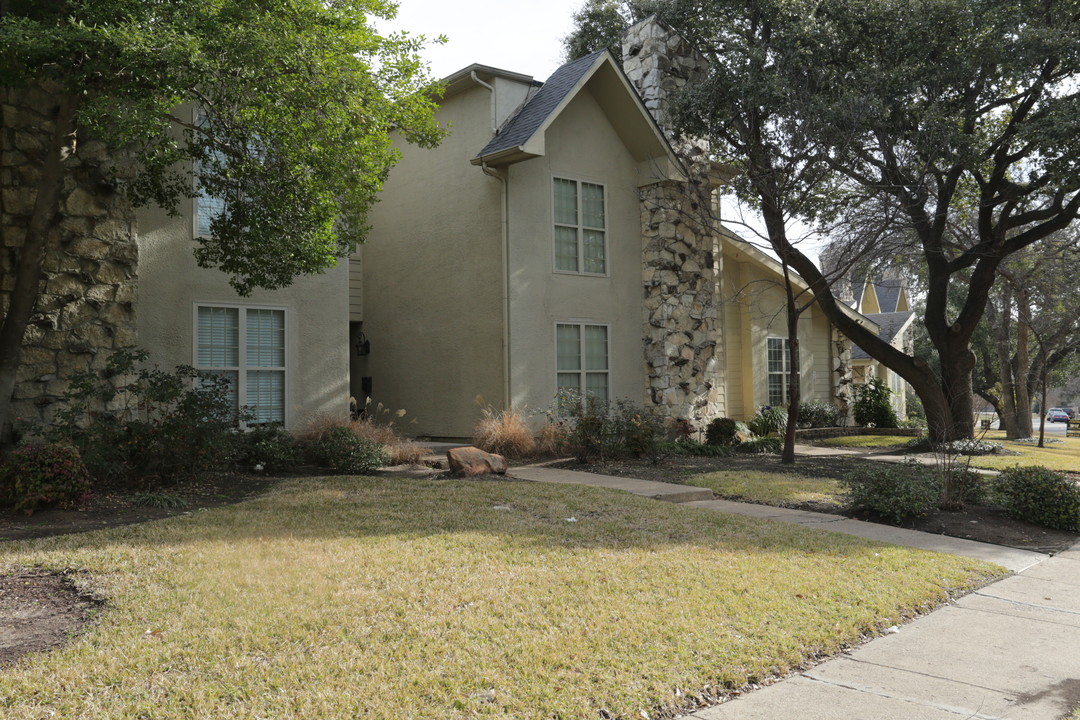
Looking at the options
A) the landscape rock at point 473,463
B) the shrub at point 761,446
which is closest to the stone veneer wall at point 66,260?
the landscape rock at point 473,463

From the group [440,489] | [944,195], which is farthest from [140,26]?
[944,195]

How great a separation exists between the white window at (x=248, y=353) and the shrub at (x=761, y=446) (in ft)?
30.0

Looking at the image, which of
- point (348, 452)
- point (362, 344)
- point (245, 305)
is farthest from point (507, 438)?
point (362, 344)

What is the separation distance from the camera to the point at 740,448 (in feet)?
54.1

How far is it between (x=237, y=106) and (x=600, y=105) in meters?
8.70

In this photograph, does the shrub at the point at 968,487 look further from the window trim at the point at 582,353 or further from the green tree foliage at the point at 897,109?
the window trim at the point at 582,353

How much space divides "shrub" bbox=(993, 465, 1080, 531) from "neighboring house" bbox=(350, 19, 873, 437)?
7596 millimetres

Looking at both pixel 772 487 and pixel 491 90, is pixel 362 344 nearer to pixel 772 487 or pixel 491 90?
pixel 491 90

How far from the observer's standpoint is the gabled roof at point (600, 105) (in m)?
14.2

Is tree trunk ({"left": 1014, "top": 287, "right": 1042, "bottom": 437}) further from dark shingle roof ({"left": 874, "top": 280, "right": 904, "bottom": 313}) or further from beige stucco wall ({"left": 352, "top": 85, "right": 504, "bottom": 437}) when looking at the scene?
beige stucco wall ({"left": 352, "top": 85, "right": 504, "bottom": 437})

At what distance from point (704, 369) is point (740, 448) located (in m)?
1.81

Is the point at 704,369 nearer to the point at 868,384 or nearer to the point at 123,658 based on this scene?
the point at 868,384

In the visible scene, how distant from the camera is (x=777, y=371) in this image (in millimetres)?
21125

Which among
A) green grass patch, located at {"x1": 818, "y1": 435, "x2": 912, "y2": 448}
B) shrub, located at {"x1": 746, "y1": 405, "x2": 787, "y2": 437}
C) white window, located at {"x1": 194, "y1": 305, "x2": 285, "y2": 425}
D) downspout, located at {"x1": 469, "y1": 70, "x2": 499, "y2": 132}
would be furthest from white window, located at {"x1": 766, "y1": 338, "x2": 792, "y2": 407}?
white window, located at {"x1": 194, "y1": 305, "x2": 285, "y2": 425}
